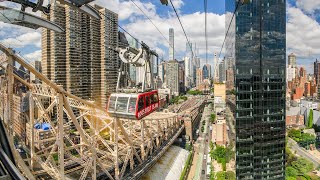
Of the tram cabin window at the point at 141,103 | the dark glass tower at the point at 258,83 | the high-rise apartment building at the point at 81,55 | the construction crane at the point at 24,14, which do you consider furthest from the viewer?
the high-rise apartment building at the point at 81,55

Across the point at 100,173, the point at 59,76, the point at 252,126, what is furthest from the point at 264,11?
the point at 59,76

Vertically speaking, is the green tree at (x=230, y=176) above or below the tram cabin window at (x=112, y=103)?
below

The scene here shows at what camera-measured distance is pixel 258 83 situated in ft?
96.6

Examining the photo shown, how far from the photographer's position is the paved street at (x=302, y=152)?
43.6 m

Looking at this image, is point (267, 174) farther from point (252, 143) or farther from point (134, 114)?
point (134, 114)

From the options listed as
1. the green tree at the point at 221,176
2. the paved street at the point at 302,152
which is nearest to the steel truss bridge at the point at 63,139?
the green tree at the point at 221,176

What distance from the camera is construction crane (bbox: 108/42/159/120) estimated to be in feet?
48.5

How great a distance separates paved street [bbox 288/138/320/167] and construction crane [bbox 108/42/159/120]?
3905 centimetres

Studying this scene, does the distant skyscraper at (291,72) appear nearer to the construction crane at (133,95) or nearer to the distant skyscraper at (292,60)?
the distant skyscraper at (292,60)

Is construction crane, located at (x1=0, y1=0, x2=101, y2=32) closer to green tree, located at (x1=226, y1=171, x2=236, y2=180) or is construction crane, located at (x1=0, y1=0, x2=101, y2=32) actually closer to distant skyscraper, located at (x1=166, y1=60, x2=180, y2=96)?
green tree, located at (x1=226, y1=171, x2=236, y2=180)

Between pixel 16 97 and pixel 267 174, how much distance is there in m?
35.0

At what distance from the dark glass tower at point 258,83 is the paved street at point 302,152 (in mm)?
18502

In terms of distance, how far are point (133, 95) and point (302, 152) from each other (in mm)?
45639

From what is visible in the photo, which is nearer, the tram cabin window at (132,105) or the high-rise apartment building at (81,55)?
the tram cabin window at (132,105)
